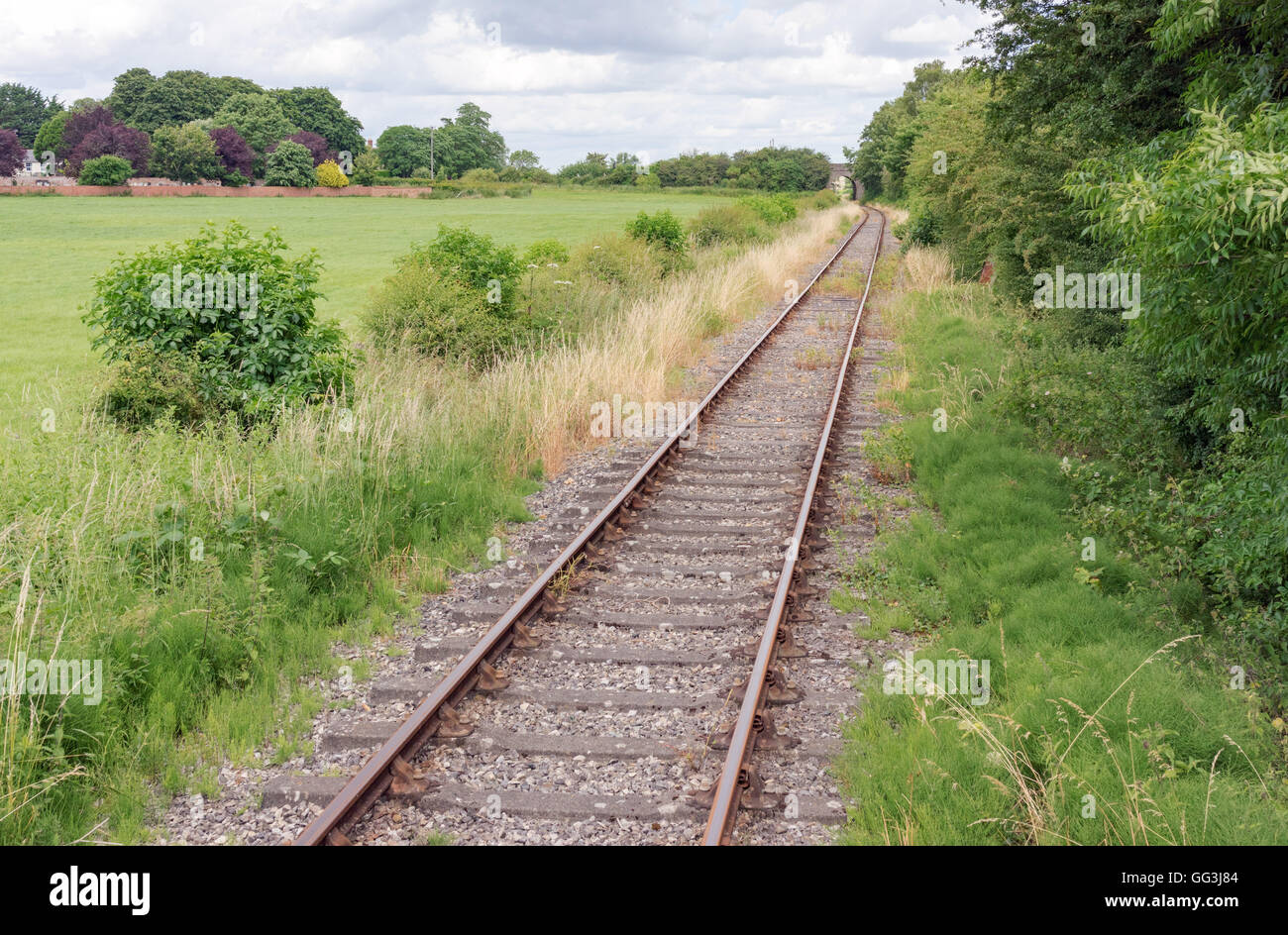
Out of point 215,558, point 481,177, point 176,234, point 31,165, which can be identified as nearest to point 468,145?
point 481,177

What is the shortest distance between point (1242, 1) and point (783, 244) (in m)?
30.0

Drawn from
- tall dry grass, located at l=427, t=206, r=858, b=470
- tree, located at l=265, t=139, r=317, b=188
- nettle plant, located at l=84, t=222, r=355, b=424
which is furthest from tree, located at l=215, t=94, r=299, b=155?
nettle plant, located at l=84, t=222, r=355, b=424

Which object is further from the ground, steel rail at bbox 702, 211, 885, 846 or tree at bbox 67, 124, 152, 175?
tree at bbox 67, 124, 152, 175

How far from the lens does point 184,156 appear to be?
93.8 metres

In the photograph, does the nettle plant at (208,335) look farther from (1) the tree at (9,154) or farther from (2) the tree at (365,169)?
(1) the tree at (9,154)

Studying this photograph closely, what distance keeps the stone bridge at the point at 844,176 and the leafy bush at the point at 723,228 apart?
9052 cm

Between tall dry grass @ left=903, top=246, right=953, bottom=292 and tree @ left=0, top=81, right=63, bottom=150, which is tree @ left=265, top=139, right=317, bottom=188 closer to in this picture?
tree @ left=0, top=81, right=63, bottom=150

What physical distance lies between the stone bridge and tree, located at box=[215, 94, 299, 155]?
237 ft

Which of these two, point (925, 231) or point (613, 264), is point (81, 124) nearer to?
point (925, 231)

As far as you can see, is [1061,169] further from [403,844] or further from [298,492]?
[403,844]

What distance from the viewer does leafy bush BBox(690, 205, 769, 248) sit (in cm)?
3441

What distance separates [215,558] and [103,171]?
315 ft

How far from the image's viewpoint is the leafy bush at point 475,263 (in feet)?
50.5

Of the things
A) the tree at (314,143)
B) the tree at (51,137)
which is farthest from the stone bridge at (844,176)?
the tree at (51,137)
